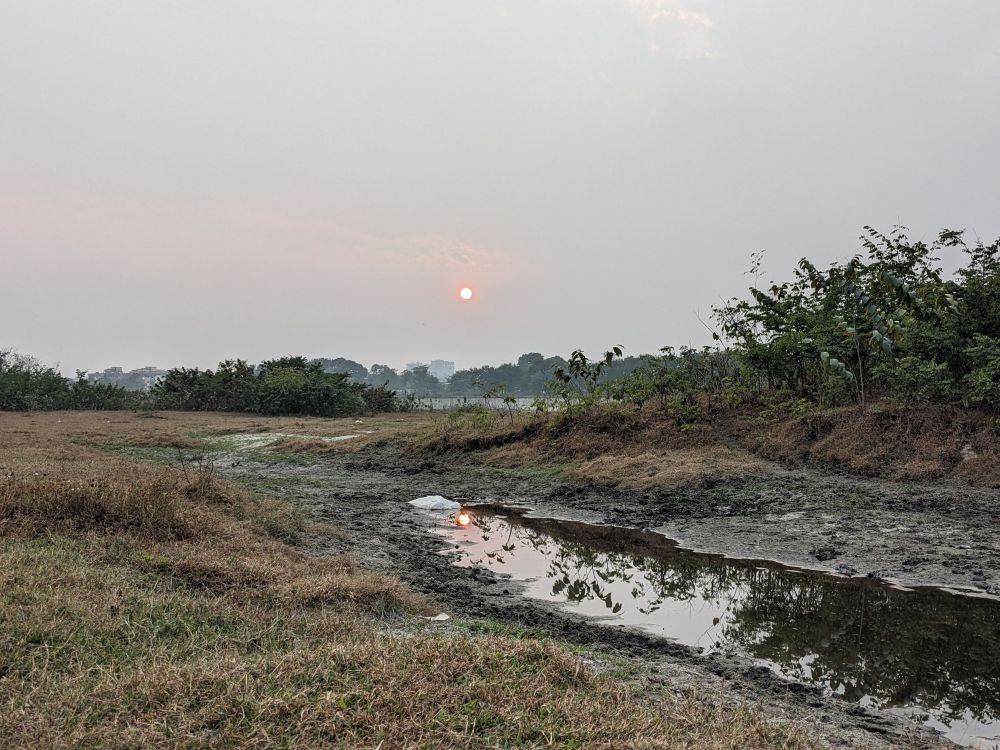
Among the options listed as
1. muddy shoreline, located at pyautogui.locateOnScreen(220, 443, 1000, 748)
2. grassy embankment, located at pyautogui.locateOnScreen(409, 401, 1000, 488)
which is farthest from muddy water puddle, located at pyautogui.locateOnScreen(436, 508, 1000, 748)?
grassy embankment, located at pyautogui.locateOnScreen(409, 401, 1000, 488)

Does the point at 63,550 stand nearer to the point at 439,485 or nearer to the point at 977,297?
the point at 439,485

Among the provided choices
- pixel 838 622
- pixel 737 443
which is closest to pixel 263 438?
pixel 737 443

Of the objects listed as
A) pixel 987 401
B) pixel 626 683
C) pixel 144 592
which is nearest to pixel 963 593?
pixel 626 683

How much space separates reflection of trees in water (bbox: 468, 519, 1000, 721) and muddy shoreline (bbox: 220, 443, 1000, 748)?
406 millimetres

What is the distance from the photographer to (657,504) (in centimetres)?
1114

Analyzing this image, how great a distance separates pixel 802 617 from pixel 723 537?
2983 millimetres

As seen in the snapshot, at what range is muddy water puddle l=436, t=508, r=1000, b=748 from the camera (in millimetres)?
4367

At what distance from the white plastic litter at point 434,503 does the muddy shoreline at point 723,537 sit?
311 mm

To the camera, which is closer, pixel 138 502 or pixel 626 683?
pixel 626 683

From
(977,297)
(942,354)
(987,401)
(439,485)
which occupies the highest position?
(977,297)

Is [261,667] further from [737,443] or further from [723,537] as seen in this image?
[737,443]

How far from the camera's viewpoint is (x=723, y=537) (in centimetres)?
877

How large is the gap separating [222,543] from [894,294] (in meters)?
14.4

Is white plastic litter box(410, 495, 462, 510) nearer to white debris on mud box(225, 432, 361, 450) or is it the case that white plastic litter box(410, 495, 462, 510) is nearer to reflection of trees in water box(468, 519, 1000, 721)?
reflection of trees in water box(468, 519, 1000, 721)
